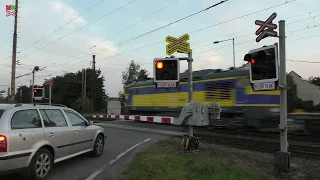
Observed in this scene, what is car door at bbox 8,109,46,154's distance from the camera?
20.3 ft

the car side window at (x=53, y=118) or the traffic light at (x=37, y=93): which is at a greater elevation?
the traffic light at (x=37, y=93)

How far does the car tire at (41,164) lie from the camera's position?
6.46 metres

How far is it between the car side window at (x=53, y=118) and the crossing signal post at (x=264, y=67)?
4662 mm

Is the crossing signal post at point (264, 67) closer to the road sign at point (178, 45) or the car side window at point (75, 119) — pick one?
the road sign at point (178, 45)

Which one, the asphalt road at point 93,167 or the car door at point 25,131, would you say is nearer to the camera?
the car door at point 25,131

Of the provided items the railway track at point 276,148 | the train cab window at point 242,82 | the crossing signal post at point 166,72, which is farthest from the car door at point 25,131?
the train cab window at point 242,82

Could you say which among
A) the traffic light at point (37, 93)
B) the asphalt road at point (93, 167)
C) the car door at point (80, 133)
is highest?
the traffic light at point (37, 93)

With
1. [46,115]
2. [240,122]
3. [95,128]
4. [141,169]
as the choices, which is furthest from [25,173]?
[240,122]

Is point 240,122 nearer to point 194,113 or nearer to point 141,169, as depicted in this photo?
point 194,113

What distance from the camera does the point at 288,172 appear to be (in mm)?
7523

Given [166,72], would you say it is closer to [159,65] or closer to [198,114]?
[159,65]

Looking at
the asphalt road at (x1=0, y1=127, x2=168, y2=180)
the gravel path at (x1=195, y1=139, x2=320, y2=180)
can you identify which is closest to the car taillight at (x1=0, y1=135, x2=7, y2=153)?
the asphalt road at (x1=0, y1=127, x2=168, y2=180)

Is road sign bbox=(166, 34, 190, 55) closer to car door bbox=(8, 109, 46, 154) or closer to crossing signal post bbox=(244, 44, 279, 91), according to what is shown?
crossing signal post bbox=(244, 44, 279, 91)

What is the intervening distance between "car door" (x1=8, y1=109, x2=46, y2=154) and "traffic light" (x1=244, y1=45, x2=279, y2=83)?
16.1ft
